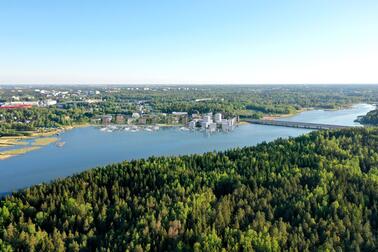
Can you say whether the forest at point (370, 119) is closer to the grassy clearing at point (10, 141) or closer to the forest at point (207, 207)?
the forest at point (207, 207)

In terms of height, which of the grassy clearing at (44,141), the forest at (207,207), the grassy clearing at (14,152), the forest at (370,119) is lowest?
the grassy clearing at (44,141)

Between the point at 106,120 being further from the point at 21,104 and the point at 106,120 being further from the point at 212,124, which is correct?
the point at 21,104

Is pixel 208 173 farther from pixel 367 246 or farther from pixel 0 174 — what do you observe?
pixel 0 174

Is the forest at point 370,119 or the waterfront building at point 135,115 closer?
the forest at point 370,119

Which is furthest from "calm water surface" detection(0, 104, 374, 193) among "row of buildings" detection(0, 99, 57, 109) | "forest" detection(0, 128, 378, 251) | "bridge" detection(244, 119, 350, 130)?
"row of buildings" detection(0, 99, 57, 109)

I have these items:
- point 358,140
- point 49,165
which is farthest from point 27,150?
point 358,140

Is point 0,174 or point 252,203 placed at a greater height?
point 252,203

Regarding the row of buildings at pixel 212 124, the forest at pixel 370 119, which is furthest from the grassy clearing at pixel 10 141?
the forest at pixel 370 119
